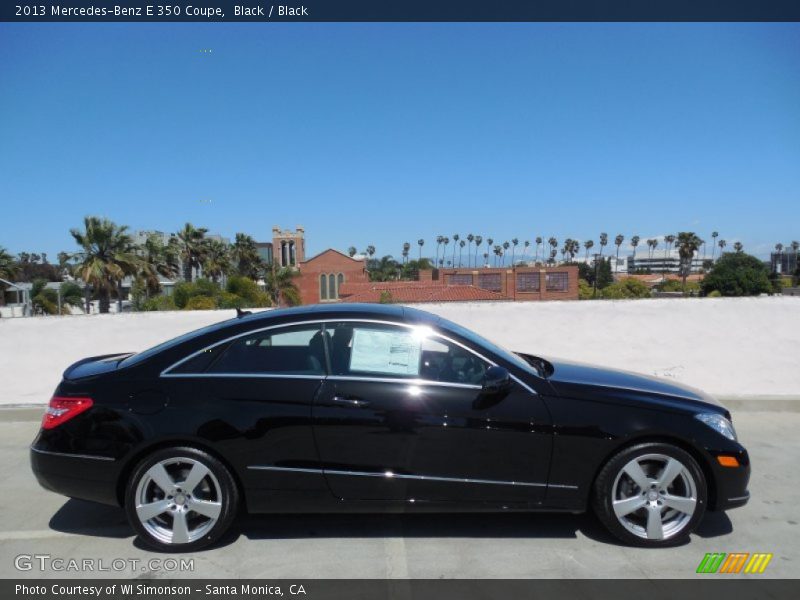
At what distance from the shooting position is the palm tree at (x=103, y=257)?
133ft

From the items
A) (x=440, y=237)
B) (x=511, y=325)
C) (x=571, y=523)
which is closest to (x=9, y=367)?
(x=511, y=325)

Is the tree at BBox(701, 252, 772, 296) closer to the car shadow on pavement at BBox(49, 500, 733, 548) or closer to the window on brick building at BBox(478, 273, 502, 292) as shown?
the window on brick building at BBox(478, 273, 502, 292)

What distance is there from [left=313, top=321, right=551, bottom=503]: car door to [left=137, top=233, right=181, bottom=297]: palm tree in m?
45.0

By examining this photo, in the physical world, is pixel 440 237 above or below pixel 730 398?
above

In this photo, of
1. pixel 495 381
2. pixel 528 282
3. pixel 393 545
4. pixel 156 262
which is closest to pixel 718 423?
pixel 495 381

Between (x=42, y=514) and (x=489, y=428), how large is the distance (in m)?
3.17

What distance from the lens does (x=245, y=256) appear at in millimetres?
78688

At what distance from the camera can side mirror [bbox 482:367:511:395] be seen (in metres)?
3.45

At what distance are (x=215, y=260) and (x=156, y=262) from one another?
13.2 meters
